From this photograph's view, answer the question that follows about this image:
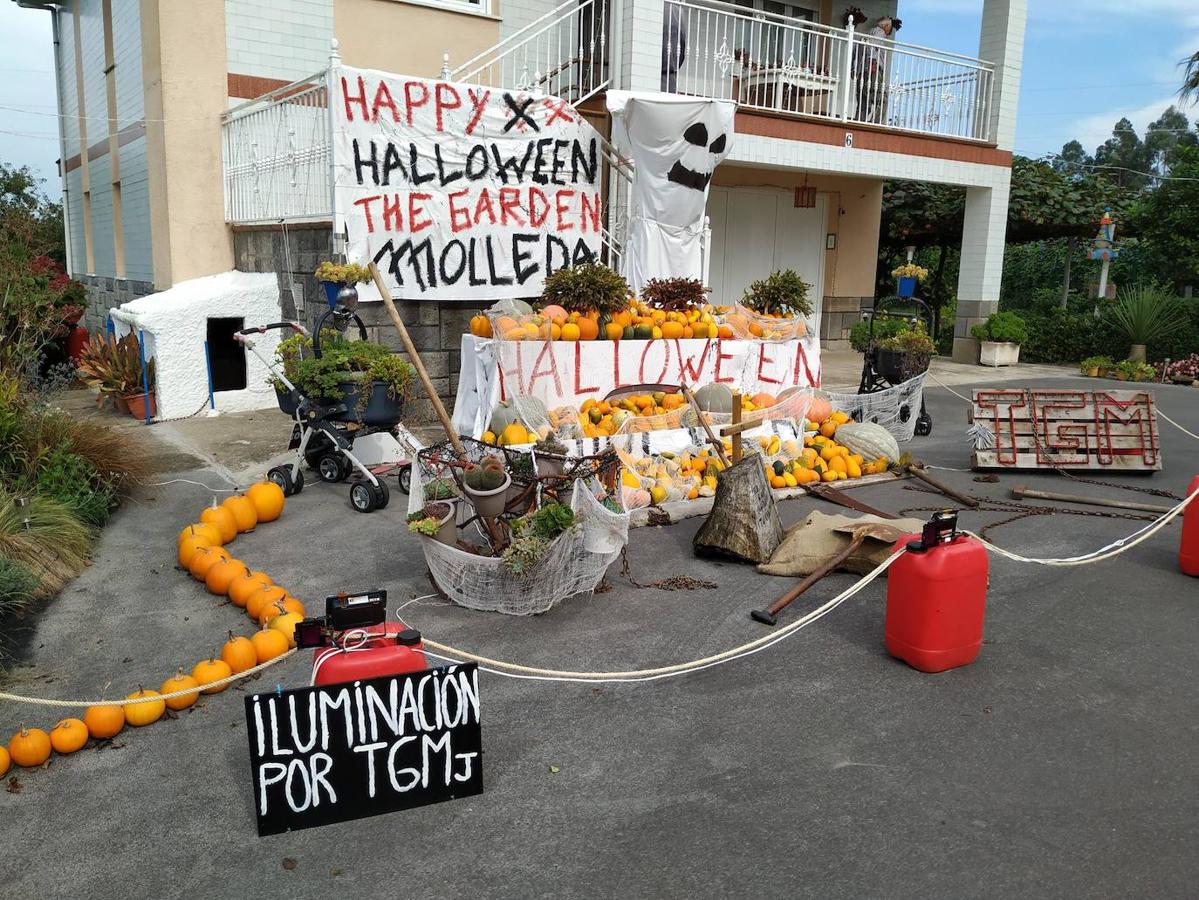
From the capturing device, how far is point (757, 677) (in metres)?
5.02

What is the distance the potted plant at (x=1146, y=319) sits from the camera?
18578mm

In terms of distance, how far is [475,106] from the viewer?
1103 centimetres

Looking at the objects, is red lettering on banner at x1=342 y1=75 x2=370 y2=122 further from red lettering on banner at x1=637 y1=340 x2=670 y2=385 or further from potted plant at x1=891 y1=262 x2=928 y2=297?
potted plant at x1=891 y1=262 x2=928 y2=297

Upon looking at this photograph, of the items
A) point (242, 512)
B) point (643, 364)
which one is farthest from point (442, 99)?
point (242, 512)

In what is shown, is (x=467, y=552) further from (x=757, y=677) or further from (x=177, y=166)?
(x=177, y=166)

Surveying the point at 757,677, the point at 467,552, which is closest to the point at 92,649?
the point at 467,552

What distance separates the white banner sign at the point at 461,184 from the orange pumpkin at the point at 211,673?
608 centimetres

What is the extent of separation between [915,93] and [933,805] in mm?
15944

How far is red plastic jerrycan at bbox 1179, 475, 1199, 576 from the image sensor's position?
6.55 metres

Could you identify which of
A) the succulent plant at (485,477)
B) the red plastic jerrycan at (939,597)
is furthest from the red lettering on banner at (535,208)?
the red plastic jerrycan at (939,597)

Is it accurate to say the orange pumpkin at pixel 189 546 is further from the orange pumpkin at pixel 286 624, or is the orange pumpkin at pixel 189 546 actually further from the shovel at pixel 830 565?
the shovel at pixel 830 565

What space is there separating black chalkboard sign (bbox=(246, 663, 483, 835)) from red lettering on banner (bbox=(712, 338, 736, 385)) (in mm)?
7361

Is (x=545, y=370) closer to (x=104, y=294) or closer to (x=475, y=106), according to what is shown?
(x=475, y=106)

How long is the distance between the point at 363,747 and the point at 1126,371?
17561 mm
